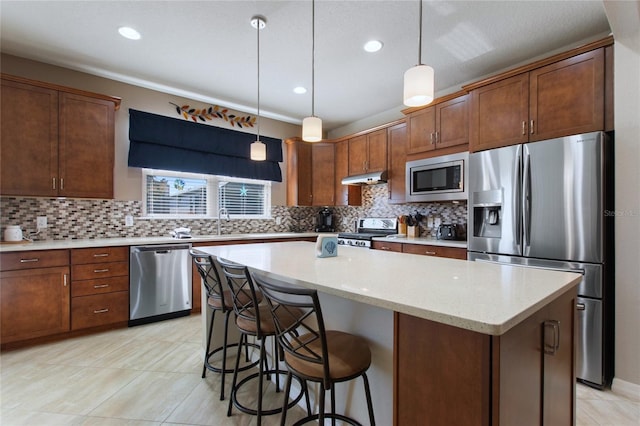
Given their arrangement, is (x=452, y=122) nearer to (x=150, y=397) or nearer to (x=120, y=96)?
(x=150, y=397)

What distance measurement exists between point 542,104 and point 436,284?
2.12m

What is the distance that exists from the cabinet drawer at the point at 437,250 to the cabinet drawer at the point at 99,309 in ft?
10.1

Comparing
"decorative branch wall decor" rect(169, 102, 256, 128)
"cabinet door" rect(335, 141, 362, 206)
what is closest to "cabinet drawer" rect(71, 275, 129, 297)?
"decorative branch wall decor" rect(169, 102, 256, 128)

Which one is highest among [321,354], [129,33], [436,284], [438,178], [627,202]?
[129,33]

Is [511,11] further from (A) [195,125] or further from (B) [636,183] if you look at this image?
(A) [195,125]

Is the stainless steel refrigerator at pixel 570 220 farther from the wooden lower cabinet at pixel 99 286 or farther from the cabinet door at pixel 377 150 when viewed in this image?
the wooden lower cabinet at pixel 99 286

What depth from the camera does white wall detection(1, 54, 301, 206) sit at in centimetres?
301

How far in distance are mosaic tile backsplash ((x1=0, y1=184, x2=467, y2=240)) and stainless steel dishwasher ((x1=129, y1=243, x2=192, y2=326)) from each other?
0.59 metres

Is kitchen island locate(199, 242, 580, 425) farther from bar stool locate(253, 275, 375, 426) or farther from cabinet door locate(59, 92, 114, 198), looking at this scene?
cabinet door locate(59, 92, 114, 198)

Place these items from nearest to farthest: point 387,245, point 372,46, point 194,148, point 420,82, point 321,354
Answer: point 321,354, point 420,82, point 372,46, point 387,245, point 194,148

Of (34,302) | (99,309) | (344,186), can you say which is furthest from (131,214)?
(344,186)

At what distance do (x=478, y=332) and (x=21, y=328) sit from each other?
3577 mm

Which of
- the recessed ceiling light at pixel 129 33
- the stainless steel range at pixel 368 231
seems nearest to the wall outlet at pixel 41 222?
the recessed ceiling light at pixel 129 33

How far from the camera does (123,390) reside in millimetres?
2031
